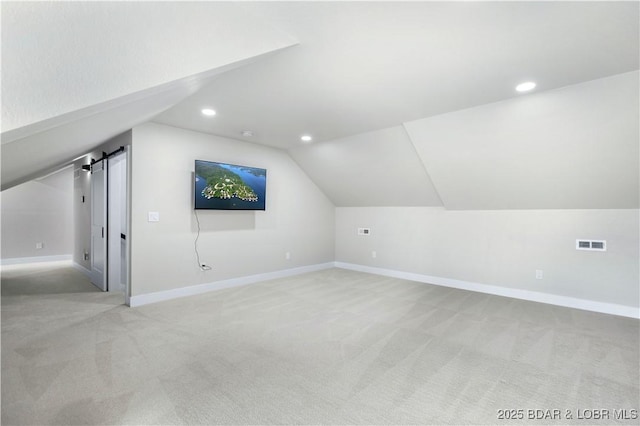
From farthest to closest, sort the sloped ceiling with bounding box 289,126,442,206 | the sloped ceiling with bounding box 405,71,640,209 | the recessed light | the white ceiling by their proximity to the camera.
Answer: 1. the sloped ceiling with bounding box 289,126,442,206
2. the sloped ceiling with bounding box 405,71,640,209
3. the recessed light
4. the white ceiling

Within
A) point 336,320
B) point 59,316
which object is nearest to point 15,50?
point 336,320

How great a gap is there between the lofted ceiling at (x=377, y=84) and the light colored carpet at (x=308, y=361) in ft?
5.72

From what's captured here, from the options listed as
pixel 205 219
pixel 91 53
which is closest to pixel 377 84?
pixel 91 53

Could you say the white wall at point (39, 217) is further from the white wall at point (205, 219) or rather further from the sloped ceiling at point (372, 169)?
the sloped ceiling at point (372, 169)

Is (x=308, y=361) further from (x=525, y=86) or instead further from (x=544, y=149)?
(x=544, y=149)

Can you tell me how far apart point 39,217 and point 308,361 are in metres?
8.72

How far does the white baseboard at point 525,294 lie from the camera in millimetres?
3881

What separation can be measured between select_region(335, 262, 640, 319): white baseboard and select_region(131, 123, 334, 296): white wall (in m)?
2.01

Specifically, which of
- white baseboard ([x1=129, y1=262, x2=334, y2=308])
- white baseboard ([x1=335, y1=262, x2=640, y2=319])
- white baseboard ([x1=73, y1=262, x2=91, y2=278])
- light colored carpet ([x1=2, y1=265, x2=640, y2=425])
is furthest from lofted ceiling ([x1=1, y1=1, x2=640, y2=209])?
white baseboard ([x1=73, y1=262, x2=91, y2=278])

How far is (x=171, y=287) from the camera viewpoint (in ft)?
14.5

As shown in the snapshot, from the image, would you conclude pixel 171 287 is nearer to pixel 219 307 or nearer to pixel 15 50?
pixel 219 307

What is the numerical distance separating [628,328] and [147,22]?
17.0 feet

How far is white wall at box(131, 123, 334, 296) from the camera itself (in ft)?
13.7

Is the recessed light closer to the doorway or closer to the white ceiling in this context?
the white ceiling
